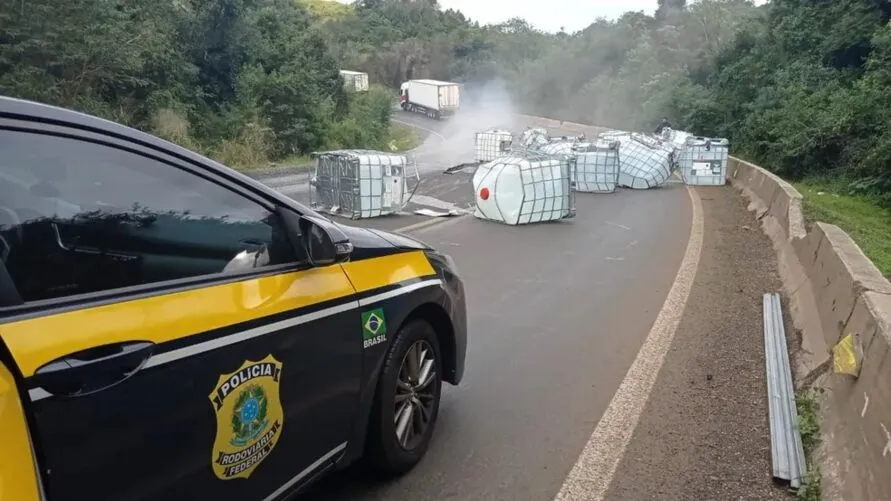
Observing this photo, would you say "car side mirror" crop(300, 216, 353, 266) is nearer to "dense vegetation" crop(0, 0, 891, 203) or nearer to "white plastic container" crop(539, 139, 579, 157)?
"dense vegetation" crop(0, 0, 891, 203)

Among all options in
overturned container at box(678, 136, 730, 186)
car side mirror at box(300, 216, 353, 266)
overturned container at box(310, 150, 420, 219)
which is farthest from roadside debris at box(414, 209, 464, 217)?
overturned container at box(678, 136, 730, 186)

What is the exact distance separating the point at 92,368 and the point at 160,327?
0.84 feet

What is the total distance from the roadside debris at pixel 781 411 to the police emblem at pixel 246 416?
2601mm

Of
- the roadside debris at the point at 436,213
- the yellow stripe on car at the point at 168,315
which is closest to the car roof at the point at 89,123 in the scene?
the yellow stripe on car at the point at 168,315

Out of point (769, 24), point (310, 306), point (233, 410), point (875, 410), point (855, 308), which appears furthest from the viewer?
point (769, 24)

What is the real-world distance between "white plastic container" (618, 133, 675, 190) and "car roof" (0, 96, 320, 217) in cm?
1778

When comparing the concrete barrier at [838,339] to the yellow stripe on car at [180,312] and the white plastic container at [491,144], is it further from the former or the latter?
the white plastic container at [491,144]

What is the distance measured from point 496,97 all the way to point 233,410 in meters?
74.1

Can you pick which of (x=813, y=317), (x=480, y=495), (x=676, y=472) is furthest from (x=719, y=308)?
(x=480, y=495)

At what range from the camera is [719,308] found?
23.1 feet

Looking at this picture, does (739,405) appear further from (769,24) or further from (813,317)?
(769,24)

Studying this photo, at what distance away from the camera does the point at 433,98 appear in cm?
6141

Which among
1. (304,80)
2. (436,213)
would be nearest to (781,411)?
(436,213)

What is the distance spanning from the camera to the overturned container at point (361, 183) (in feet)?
41.6
